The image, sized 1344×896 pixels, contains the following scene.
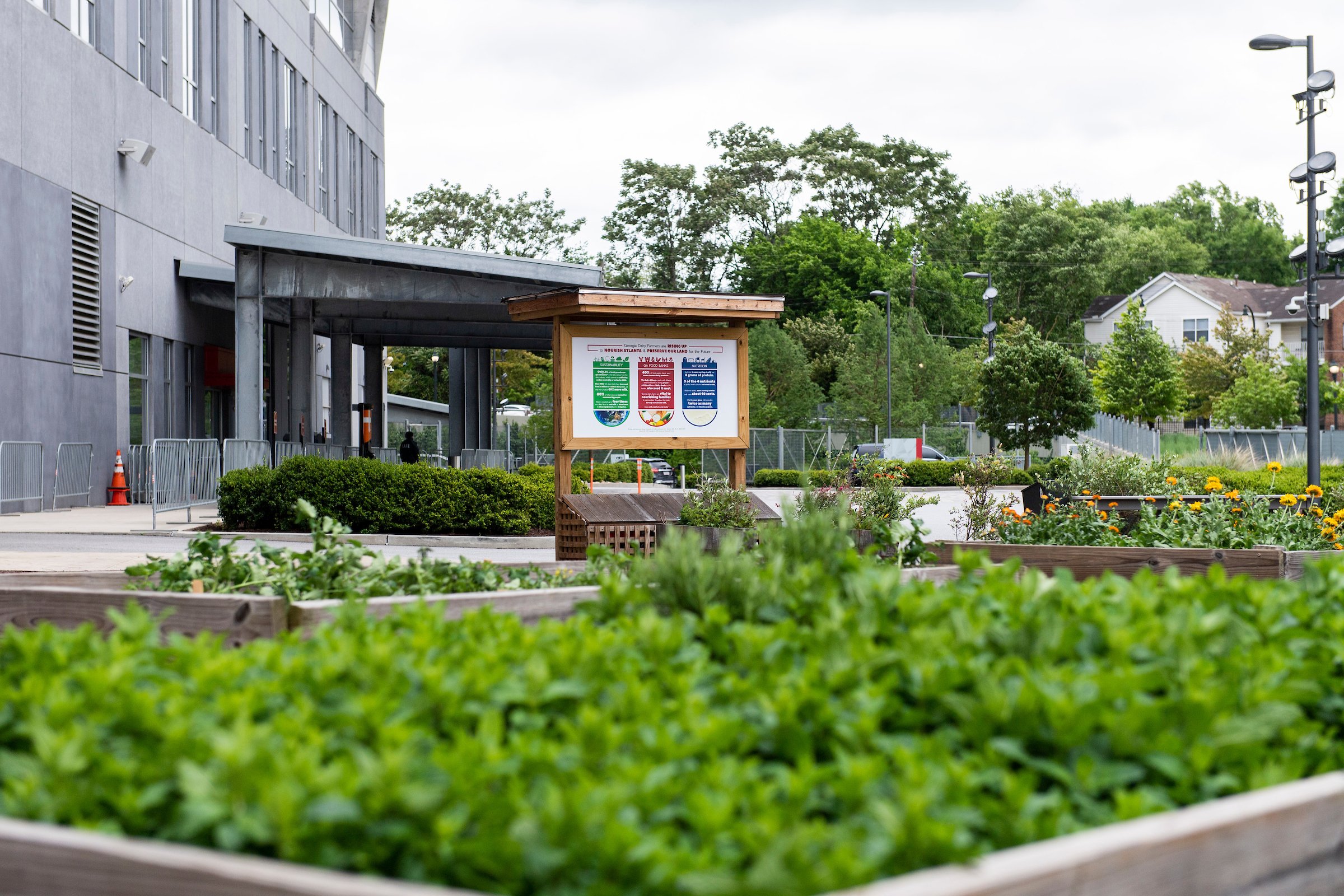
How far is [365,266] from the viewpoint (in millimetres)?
21359

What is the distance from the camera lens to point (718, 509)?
11.7 meters

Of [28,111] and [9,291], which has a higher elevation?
[28,111]

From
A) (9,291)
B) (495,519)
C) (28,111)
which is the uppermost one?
(28,111)

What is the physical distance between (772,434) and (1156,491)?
109 ft

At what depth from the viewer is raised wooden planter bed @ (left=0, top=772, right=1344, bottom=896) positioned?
1.93 m

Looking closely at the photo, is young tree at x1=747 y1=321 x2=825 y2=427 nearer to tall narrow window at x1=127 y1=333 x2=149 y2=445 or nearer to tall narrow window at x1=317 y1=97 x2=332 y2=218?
tall narrow window at x1=317 y1=97 x2=332 y2=218

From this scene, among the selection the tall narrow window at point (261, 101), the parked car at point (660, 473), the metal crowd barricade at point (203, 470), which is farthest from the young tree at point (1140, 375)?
the metal crowd barricade at point (203, 470)

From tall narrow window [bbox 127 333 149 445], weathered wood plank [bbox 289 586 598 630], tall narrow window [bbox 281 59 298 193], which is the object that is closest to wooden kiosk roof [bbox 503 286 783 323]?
weathered wood plank [bbox 289 586 598 630]

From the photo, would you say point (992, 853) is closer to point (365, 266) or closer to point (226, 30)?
point (365, 266)

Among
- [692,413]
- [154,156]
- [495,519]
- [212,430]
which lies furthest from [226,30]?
[692,413]

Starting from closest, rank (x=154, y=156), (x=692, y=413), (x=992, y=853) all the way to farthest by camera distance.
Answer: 1. (x=992, y=853)
2. (x=692, y=413)
3. (x=154, y=156)

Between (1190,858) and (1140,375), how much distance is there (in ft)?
200

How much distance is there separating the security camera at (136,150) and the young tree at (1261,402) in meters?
46.3

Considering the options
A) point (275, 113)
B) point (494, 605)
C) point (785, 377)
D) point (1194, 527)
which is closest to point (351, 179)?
point (275, 113)
